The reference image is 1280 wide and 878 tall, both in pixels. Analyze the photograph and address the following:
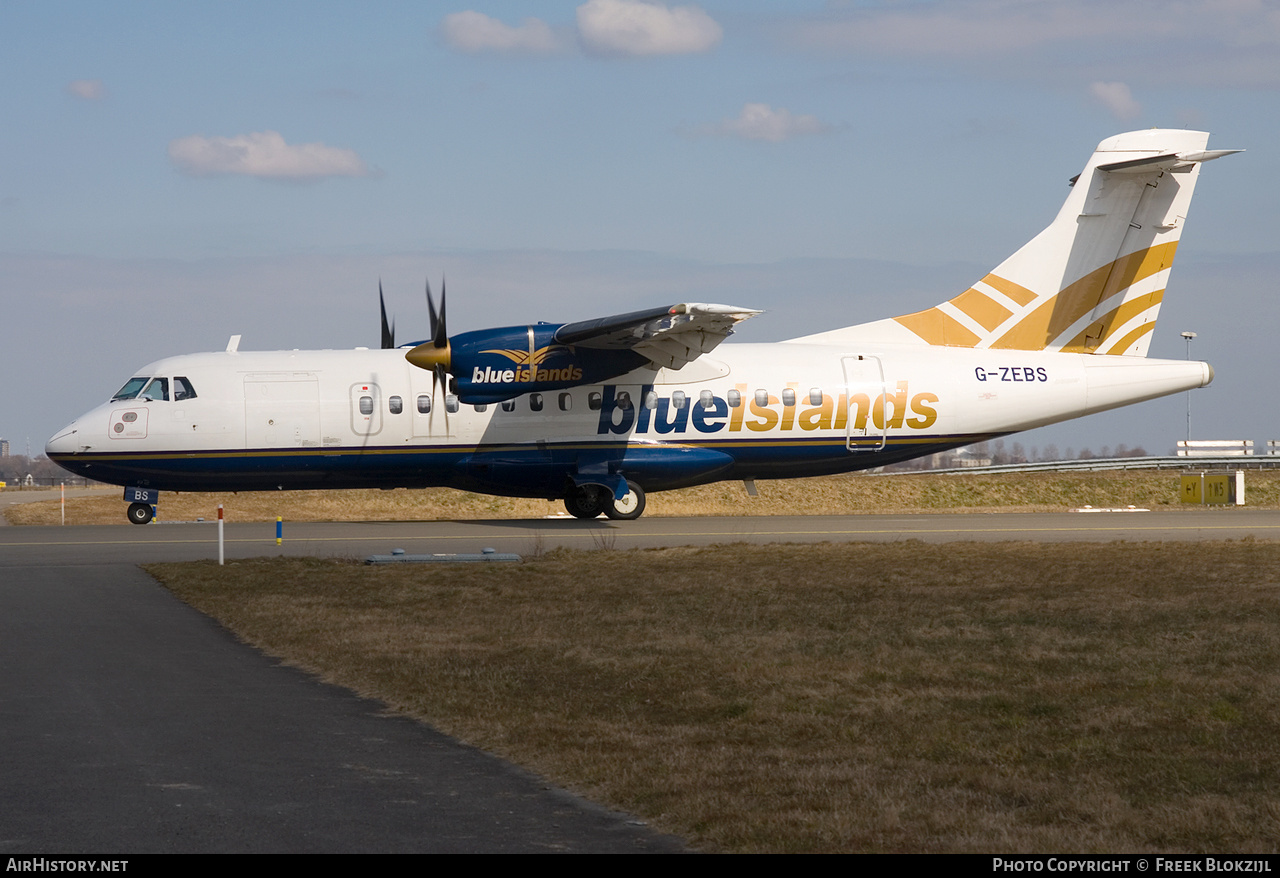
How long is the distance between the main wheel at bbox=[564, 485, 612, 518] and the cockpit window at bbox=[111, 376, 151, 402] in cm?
1010

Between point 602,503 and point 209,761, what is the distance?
71.6 ft

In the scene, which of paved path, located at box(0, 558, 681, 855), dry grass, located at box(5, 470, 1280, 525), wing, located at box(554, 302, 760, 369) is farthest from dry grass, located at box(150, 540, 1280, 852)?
dry grass, located at box(5, 470, 1280, 525)

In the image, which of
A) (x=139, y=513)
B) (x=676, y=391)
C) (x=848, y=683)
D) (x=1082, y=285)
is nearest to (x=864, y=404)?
(x=676, y=391)

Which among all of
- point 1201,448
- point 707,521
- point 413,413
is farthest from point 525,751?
point 1201,448

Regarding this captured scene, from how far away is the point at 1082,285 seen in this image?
101ft

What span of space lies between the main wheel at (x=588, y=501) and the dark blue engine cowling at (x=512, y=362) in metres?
2.95

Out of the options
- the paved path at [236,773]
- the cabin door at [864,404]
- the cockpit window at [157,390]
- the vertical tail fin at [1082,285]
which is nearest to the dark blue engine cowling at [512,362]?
the cabin door at [864,404]

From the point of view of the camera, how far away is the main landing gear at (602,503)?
96.0 feet

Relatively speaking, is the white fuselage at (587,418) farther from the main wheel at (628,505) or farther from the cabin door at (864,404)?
the main wheel at (628,505)

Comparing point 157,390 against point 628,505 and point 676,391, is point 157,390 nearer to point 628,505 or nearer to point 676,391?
point 628,505

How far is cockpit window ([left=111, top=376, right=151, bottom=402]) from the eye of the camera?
28.5 m

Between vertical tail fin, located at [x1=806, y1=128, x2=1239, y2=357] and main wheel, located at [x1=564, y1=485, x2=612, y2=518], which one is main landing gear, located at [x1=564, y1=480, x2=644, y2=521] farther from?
vertical tail fin, located at [x1=806, y1=128, x2=1239, y2=357]
